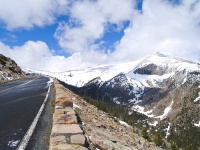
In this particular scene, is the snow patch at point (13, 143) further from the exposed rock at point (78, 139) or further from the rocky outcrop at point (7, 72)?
the rocky outcrop at point (7, 72)

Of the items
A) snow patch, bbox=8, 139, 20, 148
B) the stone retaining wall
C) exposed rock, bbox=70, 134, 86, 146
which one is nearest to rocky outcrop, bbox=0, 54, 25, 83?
the stone retaining wall

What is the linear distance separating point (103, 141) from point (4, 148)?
113 inches

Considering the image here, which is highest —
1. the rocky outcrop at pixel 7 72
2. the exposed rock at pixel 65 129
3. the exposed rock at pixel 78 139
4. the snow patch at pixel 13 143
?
the rocky outcrop at pixel 7 72

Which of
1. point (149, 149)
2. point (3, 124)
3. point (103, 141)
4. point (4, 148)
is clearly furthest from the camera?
point (149, 149)

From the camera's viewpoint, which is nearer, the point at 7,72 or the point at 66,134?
the point at 66,134

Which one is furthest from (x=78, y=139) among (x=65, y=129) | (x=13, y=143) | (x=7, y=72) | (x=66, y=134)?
(x=7, y=72)

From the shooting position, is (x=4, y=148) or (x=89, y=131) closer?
(x=4, y=148)

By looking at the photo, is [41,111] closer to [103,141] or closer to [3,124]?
[3,124]

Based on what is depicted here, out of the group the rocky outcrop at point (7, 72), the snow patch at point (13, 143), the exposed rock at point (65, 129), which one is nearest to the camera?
the exposed rock at point (65, 129)

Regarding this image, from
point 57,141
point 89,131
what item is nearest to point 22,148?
point 57,141

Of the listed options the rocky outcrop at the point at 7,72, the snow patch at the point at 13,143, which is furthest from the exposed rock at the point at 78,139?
the rocky outcrop at the point at 7,72

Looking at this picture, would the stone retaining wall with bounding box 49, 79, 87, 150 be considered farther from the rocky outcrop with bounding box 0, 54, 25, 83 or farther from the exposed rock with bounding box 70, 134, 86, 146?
the rocky outcrop with bounding box 0, 54, 25, 83

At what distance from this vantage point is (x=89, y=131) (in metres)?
9.70

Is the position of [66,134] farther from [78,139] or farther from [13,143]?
[13,143]
